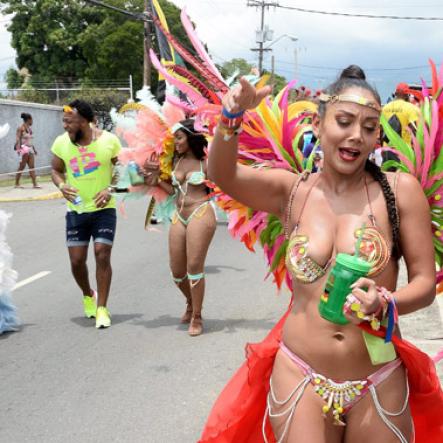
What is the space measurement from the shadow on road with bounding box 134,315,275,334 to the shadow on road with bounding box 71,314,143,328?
0.17 m

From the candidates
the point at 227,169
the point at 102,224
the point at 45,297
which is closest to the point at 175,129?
the point at 102,224

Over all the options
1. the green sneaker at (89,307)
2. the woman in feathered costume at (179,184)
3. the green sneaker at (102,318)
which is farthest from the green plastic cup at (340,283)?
the green sneaker at (89,307)

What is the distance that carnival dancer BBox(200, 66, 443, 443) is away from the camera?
7.81 ft

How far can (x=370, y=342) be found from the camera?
7.41 feet

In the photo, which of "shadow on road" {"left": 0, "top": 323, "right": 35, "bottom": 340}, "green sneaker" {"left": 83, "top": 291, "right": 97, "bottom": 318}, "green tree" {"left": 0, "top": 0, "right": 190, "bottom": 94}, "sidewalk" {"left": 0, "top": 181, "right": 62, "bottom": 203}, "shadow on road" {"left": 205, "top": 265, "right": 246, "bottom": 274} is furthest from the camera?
"green tree" {"left": 0, "top": 0, "right": 190, "bottom": 94}

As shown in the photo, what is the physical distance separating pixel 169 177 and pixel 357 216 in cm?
398

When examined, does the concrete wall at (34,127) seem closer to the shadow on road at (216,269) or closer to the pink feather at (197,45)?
the shadow on road at (216,269)

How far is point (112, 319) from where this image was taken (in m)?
6.40

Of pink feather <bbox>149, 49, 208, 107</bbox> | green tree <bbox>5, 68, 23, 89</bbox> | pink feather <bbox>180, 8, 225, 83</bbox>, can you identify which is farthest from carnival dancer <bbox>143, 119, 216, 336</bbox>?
green tree <bbox>5, 68, 23, 89</bbox>

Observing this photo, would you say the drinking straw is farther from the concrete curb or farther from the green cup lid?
the concrete curb

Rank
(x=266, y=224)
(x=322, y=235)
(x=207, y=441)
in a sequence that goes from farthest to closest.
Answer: (x=266, y=224) → (x=207, y=441) → (x=322, y=235)

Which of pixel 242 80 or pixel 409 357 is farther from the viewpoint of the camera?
pixel 409 357

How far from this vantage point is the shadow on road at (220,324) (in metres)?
6.05

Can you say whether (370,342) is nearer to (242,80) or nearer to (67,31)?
(242,80)
